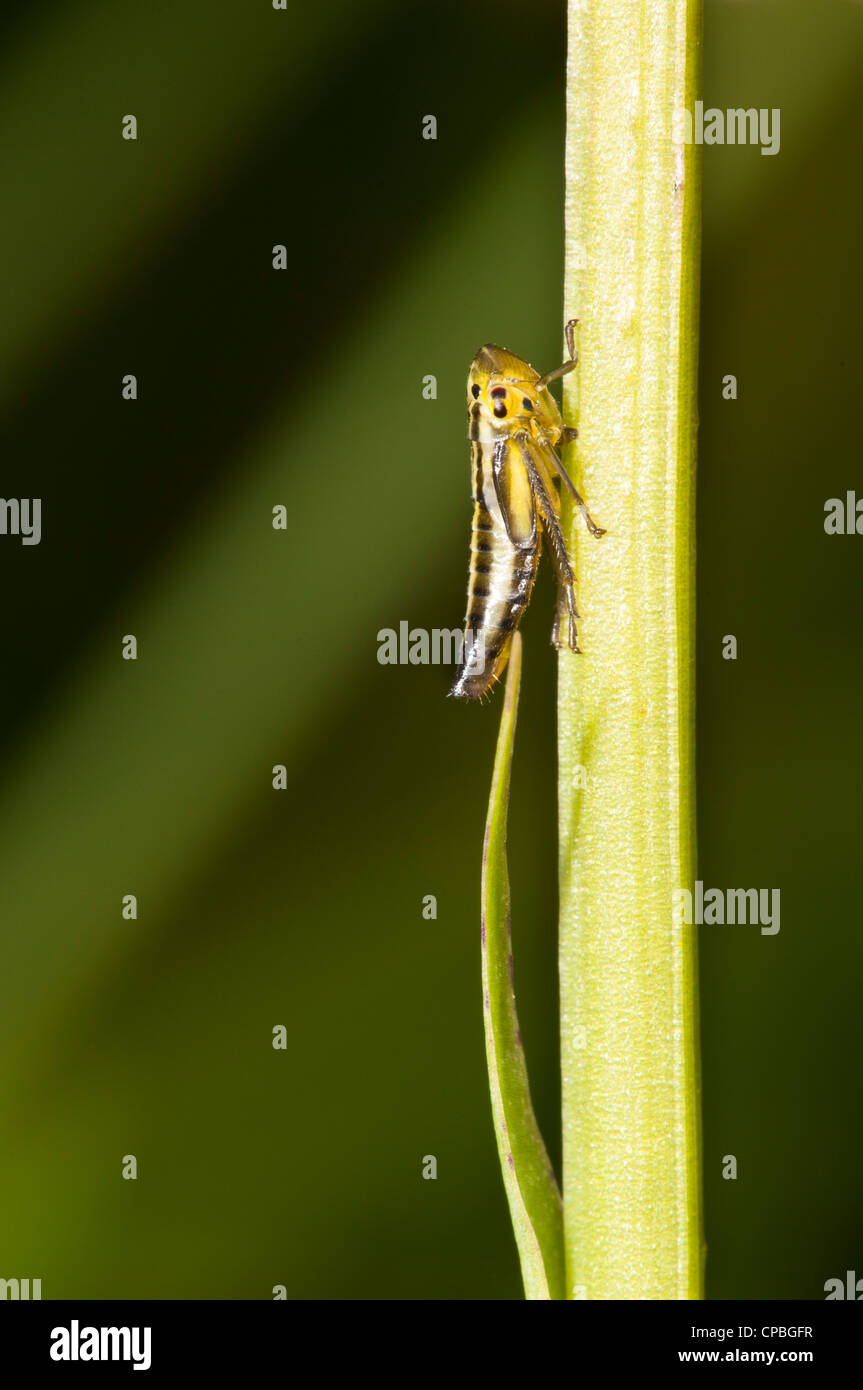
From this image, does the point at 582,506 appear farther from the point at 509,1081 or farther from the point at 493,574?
the point at 509,1081

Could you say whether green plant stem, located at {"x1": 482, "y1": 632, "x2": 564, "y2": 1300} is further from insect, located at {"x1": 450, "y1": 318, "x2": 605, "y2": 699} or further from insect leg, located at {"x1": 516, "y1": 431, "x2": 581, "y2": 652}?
insect, located at {"x1": 450, "y1": 318, "x2": 605, "y2": 699}

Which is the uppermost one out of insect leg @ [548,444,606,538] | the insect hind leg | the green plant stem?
insect leg @ [548,444,606,538]

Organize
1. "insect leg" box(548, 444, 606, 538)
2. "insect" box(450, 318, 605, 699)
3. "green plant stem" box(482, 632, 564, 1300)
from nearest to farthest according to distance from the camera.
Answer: "green plant stem" box(482, 632, 564, 1300), "insect leg" box(548, 444, 606, 538), "insect" box(450, 318, 605, 699)

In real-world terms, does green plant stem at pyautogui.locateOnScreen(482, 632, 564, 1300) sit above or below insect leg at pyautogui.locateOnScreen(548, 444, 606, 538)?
below

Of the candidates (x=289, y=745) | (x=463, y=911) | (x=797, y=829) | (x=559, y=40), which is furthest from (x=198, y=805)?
(x=559, y=40)

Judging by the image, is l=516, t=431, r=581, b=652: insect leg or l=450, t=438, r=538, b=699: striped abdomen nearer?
l=516, t=431, r=581, b=652: insect leg

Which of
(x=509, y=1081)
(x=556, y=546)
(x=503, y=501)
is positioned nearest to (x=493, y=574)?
(x=503, y=501)

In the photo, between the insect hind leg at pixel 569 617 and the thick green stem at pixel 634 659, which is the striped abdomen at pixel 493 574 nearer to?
the insect hind leg at pixel 569 617

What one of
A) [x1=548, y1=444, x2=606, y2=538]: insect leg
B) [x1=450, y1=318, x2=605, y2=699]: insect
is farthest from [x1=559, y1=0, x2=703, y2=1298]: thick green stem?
[x1=450, y1=318, x2=605, y2=699]: insect
